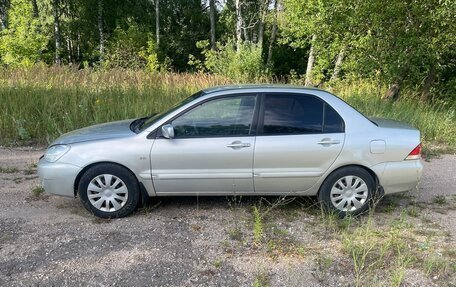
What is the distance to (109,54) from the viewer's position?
3009 cm

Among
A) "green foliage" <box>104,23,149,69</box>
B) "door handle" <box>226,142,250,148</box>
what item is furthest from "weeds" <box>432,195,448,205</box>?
"green foliage" <box>104,23,149,69</box>

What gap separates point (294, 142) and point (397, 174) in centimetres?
136

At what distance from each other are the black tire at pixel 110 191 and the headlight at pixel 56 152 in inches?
14.6

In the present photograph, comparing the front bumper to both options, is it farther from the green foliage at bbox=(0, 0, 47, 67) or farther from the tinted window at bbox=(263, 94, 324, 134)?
the green foliage at bbox=(0, 0, 47, 67)

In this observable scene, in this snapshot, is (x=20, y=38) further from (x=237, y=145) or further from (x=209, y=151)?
(x=237, y=145)

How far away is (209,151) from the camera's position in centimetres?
452

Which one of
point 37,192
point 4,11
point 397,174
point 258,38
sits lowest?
point 37,192

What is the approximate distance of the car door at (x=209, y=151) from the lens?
4.52 meters

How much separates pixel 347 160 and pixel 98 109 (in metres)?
6.64

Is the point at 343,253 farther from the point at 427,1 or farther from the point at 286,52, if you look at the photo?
the point at 286,52

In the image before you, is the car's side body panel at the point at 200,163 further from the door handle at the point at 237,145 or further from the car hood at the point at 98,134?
the car hood at the point at 98,134

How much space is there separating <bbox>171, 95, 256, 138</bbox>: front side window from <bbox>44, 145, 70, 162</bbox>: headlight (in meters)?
1.33

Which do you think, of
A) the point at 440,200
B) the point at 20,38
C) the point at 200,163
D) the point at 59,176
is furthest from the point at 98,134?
the point at 20,38

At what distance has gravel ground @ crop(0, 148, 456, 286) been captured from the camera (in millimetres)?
3492
